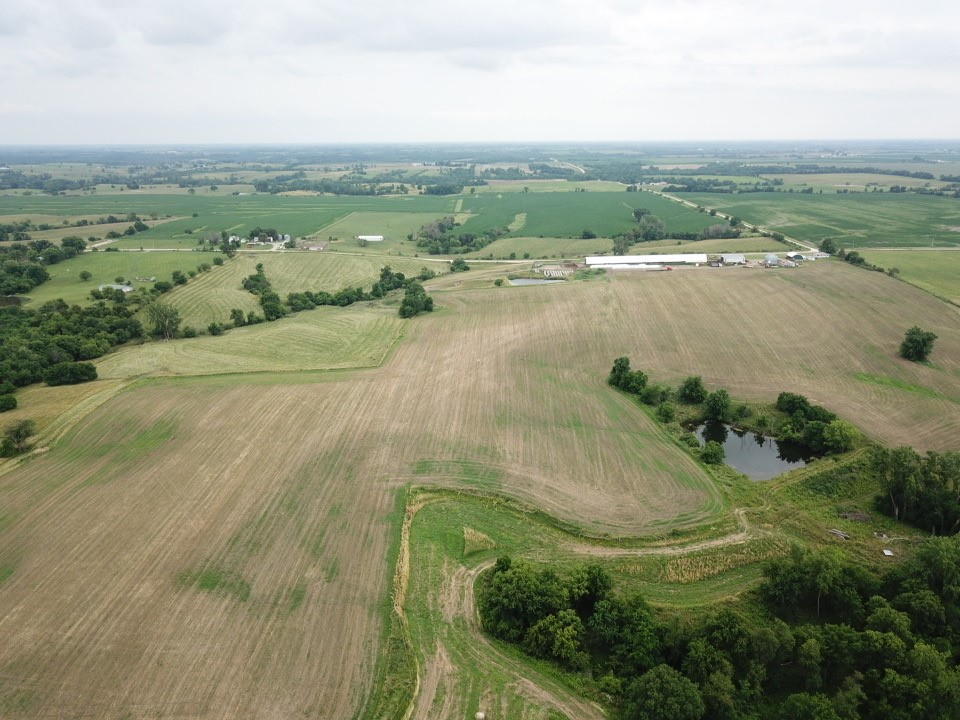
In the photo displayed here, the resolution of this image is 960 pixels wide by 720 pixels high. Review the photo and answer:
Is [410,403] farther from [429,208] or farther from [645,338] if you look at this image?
[429,208]

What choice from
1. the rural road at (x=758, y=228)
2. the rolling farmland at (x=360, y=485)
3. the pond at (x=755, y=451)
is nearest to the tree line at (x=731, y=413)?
the pond at (x=755, y=451)

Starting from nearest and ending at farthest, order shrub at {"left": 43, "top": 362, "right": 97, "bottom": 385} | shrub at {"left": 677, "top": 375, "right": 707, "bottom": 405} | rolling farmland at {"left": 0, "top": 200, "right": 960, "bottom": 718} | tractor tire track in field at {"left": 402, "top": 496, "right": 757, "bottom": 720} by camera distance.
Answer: tractor tire track in field at {"left": 402, "top": 496, "right": 757, "bottom": 720} < rolling farmland at {"left": 0, "top": 200, "right": 960, "bottom": 718} < shrub at {"left": 677, "top": 375, "right": 707, "bottom": 405} < shrub at {"left": 43, "top": 362, "right": 97, "bottom": 385}

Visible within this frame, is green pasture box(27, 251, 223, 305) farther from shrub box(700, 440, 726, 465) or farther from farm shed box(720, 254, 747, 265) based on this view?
farm shed box(720, 254, 747, 265)

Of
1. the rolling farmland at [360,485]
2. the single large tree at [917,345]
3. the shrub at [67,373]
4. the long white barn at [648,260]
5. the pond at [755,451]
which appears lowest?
the pond at [755,451]

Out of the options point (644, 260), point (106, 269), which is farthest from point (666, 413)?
point (106, 269)

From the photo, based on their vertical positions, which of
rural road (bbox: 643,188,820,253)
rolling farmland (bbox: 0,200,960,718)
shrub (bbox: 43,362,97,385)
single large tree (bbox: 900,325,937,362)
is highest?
rural road (bbox: 643,188,820,253)

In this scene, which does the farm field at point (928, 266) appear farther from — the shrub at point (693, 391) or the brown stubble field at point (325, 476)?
the shrub at point (693, 391)

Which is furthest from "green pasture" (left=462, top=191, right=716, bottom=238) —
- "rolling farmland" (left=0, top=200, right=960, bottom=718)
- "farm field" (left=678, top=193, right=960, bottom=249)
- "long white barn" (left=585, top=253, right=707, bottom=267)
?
"rolling farmland" (left=0, top=200, right=960, bottom=718)
